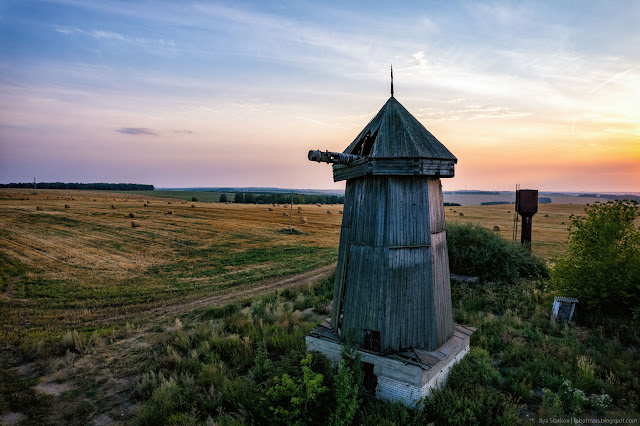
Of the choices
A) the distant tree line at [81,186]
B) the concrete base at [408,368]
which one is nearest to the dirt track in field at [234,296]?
the concrete base at [408,368]

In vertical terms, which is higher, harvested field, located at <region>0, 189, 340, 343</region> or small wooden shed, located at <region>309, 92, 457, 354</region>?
small wooden shed, located at <region>309, 92, 457, 354</region>

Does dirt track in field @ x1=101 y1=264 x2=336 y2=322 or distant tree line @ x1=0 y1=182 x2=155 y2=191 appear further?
distant tree line @ x1=0 y1=182 x2=155 y2=191

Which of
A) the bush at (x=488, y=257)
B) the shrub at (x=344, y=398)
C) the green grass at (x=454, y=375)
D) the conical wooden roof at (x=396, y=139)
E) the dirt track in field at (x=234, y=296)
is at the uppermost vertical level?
the conical wooden roof at (x=396, y=139)

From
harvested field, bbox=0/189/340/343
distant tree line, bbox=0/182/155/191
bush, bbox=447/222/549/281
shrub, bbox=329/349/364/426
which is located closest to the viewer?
shrub, bbox=329/349/364/426

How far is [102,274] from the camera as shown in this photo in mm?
21250

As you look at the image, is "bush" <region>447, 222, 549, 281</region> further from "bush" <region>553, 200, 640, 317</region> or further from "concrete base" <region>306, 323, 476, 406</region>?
"concrete base" <region>306, 323, 476, 406</region>

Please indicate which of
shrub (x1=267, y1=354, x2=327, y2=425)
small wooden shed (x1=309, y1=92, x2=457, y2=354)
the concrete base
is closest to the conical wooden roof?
small wooden shed (x1=309, y1=92, x2=457, y2=354)

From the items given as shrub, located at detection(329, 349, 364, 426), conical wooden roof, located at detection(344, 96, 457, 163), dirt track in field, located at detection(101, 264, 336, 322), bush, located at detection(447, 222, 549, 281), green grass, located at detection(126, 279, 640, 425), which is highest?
conical wooden roof, located at detection(344, 96, 457, 163)

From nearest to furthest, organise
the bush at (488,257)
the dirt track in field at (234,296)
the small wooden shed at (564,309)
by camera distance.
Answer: the small wooden shed at (564,309), the dirt track in field at (234,296), the bush at (488,257)

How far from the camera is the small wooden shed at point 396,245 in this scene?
7.11 meters

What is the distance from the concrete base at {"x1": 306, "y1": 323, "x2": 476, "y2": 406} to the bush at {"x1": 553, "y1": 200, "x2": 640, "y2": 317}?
684 centimetres

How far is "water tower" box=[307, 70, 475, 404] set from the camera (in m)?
6.98

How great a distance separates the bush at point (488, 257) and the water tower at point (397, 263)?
9.57 m

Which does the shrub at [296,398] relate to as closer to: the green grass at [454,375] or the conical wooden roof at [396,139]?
the green grass at [454,375]
